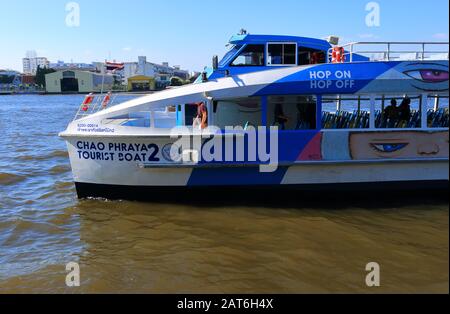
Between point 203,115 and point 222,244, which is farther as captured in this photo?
point 203,115

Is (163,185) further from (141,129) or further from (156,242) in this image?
(156,242)

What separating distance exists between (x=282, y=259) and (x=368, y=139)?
3.09 metres

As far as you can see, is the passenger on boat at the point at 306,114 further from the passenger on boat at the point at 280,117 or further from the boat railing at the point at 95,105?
the boat railing at the point at 95,105

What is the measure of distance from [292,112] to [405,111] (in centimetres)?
205

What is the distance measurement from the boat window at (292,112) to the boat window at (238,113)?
28 centimetres

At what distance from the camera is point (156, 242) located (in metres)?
6.46

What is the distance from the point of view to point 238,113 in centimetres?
826

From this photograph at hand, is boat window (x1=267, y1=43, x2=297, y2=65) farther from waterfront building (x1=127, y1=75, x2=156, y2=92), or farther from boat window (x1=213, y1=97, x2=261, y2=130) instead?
waterfront building (x1=127, y1=75, x2=156, y2=92)

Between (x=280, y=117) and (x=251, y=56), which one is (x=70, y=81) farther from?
(x=280, y=117)

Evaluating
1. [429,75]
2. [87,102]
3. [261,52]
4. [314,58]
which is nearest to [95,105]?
[87,102]

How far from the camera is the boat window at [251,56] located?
29.1 feet

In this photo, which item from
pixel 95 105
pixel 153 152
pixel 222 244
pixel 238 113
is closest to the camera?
pixel 222 244

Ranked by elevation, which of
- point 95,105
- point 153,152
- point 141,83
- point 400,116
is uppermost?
point 141,83
